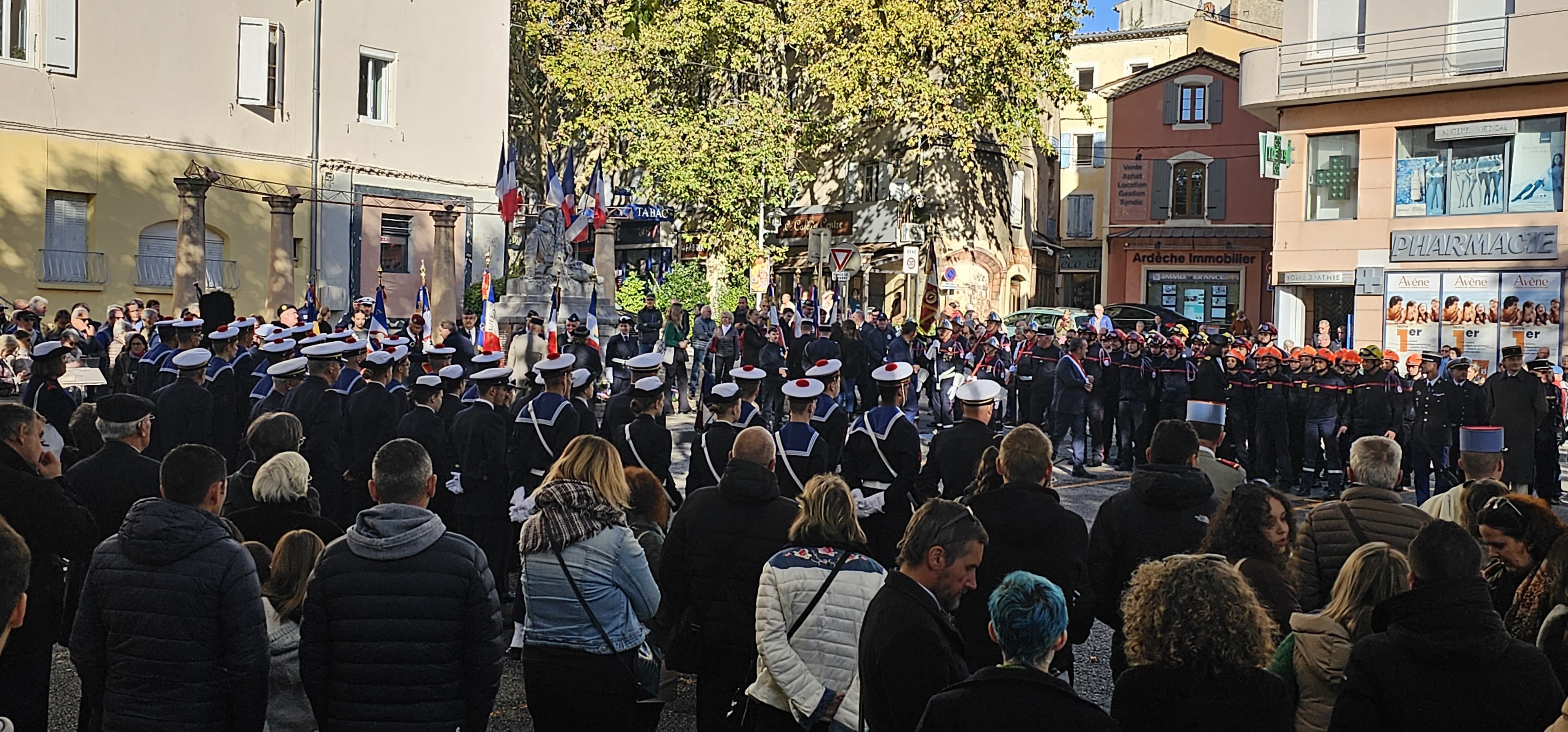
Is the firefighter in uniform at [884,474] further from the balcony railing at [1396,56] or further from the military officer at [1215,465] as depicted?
the balcony railing at [1396,56]

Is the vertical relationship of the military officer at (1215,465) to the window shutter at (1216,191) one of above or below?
below

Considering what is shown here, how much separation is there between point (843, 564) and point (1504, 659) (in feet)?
6.81

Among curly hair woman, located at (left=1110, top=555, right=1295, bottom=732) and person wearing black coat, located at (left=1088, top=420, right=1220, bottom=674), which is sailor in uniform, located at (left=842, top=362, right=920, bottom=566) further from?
curly hair woman, located at (left=1110, top=555, right=1295, bottom=732)

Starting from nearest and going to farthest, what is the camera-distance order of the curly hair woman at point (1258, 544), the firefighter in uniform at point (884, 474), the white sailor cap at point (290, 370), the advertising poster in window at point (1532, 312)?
1. the curly hair woman at point (1258, 544)
2. the firefighter in uniform at point (884, 474)
3. the white sailor cap at point (290, 370)
4. the advertising poster in window at point (1532, 312)

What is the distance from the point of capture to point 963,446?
8086mm

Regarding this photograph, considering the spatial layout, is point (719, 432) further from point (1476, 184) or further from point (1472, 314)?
point (1476, 184)

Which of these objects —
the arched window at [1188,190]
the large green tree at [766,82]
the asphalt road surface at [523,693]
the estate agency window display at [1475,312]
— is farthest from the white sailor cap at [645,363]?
the arched window at [1188,190]

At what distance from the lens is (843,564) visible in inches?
195

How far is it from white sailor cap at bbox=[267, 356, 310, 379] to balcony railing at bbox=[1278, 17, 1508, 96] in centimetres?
2382

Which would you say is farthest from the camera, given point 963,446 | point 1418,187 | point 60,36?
point 1418,187

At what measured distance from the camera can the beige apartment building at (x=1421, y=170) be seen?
26516 mm

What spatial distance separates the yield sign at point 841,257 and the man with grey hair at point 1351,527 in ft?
72.4

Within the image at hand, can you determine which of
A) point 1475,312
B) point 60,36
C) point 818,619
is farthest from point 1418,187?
point 818,619

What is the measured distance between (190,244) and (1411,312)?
23.3m
